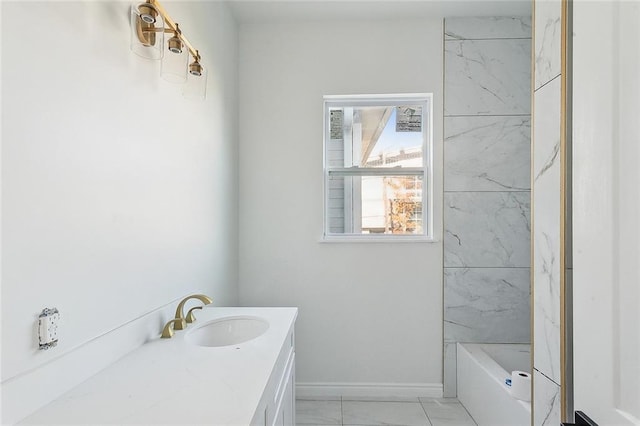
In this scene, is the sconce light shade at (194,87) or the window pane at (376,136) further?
the window pane at (376,136)

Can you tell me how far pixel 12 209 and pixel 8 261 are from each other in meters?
0.12

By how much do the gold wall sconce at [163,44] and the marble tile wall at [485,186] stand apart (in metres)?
1.79

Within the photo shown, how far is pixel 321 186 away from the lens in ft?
8.46

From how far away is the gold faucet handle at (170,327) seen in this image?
4.36ft

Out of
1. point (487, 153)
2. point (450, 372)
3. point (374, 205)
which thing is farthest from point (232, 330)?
point (487, 153)

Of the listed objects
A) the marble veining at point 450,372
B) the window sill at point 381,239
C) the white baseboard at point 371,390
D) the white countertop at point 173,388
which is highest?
the window sill at point 381,239

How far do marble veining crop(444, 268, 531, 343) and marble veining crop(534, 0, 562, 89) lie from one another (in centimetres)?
176

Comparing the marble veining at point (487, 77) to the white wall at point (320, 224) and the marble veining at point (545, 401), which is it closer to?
the white wall at point (320, 224)

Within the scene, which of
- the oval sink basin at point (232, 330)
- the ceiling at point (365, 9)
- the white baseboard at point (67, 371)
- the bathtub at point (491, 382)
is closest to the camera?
the white baseboard at point (67, 371)

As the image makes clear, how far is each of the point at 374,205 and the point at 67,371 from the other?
214 cm

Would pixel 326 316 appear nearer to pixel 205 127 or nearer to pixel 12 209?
pixel 205 127

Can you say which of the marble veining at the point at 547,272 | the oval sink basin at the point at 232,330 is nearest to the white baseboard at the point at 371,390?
the oval sink basin at the point at 232,330

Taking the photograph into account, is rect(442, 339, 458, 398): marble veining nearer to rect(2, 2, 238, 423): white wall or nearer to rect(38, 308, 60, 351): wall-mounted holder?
rect(2, 2, 238, 423): white wall

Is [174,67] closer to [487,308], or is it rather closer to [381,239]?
[381,239]
